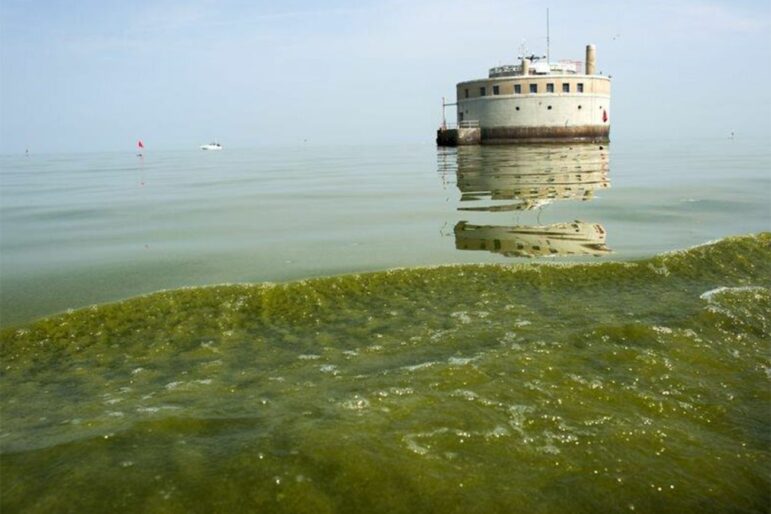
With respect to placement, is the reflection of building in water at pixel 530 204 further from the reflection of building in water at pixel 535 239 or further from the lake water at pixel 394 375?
the lake water at pixel 394 375

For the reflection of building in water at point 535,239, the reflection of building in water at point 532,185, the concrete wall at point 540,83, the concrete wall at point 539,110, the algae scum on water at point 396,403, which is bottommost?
the algae scum on water at point 396,403

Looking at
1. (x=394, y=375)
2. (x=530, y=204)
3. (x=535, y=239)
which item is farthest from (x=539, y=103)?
(x=394, y=375)

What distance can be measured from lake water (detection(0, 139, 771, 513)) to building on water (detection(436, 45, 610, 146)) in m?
49.4

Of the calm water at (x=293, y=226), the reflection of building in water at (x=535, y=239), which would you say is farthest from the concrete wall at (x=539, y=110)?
the reflection of building in water at (x=535, y=239)

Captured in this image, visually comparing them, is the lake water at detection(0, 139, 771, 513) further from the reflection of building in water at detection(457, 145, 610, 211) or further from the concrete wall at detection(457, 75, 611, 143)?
the concrete wall at detection(457, 75, 611, 143)

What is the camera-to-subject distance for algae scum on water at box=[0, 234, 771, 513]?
8.94 feet

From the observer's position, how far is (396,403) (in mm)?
3604

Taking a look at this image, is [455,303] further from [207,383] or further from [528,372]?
[207,383]

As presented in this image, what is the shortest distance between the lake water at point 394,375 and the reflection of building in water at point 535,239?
87mm

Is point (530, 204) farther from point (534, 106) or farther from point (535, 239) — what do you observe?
point (534, 106)

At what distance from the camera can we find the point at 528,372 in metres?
4.04

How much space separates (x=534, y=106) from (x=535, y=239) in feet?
168

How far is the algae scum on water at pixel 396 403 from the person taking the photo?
8.94 feet

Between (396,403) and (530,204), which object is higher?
(530,204)
